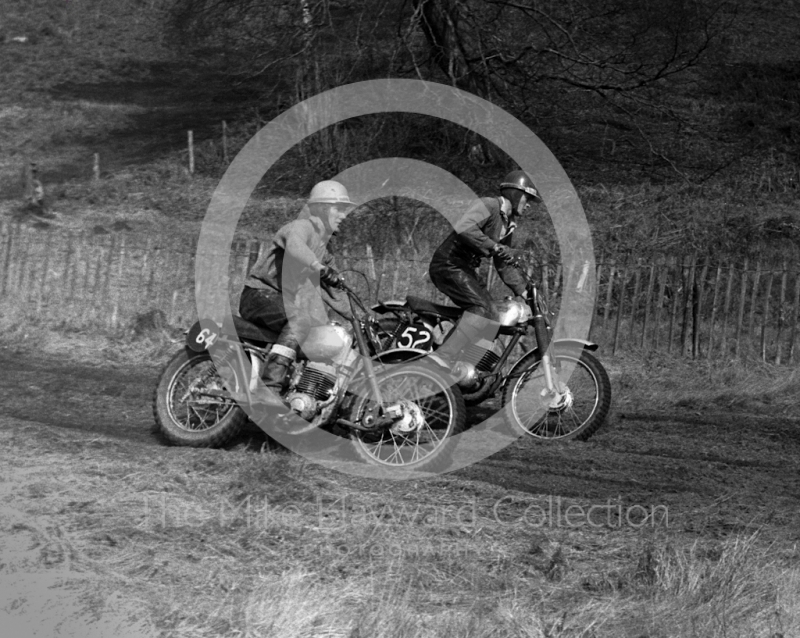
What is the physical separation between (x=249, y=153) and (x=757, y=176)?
12831mm

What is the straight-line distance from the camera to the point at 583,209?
18.0 meters

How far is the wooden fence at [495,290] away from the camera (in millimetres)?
12258

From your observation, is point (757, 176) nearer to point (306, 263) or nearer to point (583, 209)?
point (583, 209)

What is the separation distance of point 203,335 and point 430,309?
6.41 ft

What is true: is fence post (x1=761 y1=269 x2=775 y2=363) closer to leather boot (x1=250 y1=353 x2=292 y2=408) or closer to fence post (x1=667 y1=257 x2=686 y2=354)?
fence post (x1=667 y1=257 x2=686 y2=354)

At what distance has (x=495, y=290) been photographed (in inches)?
579

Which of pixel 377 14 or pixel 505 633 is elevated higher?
pixel 377 14

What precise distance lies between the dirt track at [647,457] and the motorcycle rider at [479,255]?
948 millimetres

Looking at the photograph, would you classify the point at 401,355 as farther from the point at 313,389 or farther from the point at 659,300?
the point at 659,300

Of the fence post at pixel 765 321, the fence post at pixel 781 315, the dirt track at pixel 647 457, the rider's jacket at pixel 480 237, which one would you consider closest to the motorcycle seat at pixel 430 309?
the rider's jacket at pixel 480 237

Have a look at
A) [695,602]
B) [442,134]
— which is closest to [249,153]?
[442,134]

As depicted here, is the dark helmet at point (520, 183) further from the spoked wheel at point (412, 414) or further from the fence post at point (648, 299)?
the fence post at point (648, 299)

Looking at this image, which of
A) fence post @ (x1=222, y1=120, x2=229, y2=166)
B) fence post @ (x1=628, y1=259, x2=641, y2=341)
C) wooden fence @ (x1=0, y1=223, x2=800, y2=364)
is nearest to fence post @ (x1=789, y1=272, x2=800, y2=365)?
wooden fence @ (x1=0, y1=223, x2=800, y2=364)

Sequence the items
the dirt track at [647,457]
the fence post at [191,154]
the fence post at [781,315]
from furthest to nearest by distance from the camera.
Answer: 1. the fence post at [191,154]
2. the fence post at [781,315]
3. the dirt track at [647,457]
